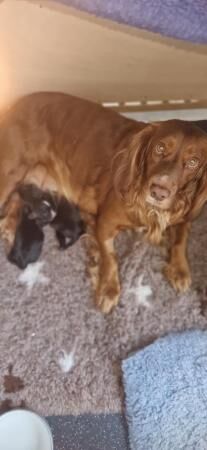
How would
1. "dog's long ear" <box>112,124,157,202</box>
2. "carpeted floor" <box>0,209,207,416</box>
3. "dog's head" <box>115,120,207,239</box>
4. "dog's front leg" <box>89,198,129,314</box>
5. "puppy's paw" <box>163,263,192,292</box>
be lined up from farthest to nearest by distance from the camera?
1. "puppy's paw" <box>163,263,192,292</box>
2. "dog's front leg" <box>89,198,129,314</box>
3. "carpeted floor" <box>0,209,207,416</box>
4. "dog's long ear" <box>112,124,157,202</box>
5. "dog's head" <box>115,120,207,239</box>

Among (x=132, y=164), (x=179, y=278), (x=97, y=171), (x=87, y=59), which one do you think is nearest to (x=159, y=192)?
(x=132, y=164)

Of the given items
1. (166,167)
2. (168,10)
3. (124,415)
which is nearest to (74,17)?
(168,10)

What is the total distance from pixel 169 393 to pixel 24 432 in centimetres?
55

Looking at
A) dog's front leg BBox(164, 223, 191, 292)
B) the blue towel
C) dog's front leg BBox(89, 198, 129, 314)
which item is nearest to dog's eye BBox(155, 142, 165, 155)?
dog's front leg BBox(89, 198, 129, 314)

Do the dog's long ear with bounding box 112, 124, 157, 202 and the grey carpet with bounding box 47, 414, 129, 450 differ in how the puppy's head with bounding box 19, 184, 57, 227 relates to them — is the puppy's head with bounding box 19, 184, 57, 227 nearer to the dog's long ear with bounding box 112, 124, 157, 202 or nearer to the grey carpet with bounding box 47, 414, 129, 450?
the dog's long ear with bounding box 112, 124, 157, 202

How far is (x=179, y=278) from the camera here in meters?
2.56

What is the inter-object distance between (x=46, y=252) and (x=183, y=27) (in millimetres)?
1086

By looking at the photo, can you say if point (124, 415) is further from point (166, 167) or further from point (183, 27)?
point (183, 27)

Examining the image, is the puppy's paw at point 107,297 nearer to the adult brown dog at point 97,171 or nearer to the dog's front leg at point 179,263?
the adult brown dog at point 97,171

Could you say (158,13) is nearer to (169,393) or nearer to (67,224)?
(67,224)

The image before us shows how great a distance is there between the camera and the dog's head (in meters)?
2.03

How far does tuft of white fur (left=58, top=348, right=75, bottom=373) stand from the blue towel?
0.22m

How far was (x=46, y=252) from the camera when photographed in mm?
2697

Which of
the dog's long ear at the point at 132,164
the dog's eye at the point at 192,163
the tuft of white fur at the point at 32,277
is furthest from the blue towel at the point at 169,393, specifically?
the dog's eye at the point at 192,163
